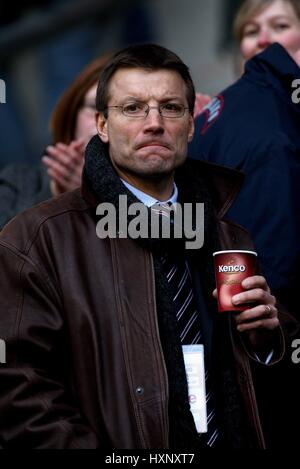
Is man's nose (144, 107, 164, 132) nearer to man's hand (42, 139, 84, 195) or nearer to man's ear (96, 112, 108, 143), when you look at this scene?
man's ear (96, 112, 108, 143)

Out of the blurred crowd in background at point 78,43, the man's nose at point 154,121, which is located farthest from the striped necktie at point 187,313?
the blurred crowd in background at point 78,43

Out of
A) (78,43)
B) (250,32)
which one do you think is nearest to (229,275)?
(250,32)

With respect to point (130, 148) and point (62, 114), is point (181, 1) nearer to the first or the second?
point (62, 114)

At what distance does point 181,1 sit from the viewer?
27.8 feet

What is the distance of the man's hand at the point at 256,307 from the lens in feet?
11.7

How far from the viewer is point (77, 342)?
3.55m

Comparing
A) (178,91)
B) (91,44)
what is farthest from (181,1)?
(178,91)

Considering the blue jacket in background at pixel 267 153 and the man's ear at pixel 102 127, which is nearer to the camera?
the man's ear at pixel 102 127

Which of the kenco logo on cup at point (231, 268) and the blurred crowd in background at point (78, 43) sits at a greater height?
the blurred crowd in background at point (78, 43)

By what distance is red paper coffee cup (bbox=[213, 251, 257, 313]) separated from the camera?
141 inches

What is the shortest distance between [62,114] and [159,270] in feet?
6.35

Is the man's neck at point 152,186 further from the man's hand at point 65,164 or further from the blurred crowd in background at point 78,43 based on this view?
the blurred crowd in background at point 78,43

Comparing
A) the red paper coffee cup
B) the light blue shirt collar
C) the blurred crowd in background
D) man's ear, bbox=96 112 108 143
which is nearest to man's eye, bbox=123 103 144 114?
man's ear, bbox=96 112 108 143

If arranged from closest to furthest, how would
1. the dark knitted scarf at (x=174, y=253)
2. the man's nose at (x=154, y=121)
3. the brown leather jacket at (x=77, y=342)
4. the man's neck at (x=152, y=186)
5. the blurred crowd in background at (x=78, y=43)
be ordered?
the brown leather jacket at (x=77, y=342)
the dark knitted scarf at (x=174, y=253)
the man's nose at (x=154, y=121)
the man's neck at (x=152, y=186)
the blurred crowd in background at (x=78, y=43)
